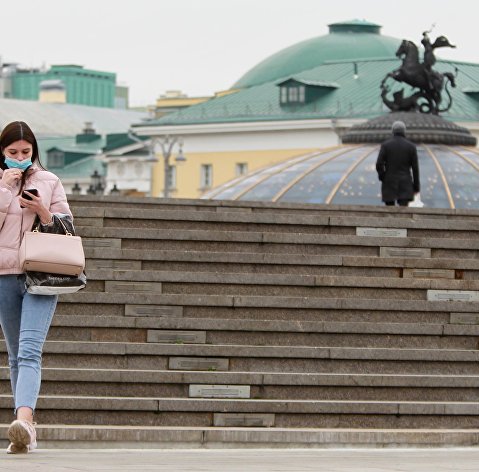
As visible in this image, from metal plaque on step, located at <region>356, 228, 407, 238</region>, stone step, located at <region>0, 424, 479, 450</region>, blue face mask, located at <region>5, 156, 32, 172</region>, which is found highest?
blue face mask, located at <region>5, 156, 32, 172</region>

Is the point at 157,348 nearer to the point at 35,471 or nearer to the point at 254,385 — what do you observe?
the point at 254,385

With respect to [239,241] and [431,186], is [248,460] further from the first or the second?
[431,186]

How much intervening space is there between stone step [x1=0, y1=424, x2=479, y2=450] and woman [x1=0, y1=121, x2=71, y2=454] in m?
1.09

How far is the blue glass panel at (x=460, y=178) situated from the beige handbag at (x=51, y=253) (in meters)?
28.8

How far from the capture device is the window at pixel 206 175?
98.9 meters

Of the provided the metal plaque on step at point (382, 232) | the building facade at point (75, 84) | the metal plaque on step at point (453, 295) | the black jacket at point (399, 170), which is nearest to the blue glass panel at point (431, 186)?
the black jacket at point (399, 170)

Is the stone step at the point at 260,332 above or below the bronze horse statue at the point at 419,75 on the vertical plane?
below

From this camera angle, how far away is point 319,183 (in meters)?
41.3

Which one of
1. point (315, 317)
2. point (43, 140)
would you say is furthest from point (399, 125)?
point (43, 140)

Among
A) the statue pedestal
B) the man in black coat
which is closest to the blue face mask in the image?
the man in black coat

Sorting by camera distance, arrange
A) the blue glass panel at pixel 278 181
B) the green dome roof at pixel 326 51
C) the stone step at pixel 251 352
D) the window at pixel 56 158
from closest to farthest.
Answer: the stone step at pixel 251 352 < the blue glass panel at pixel 278 181 < the green dome roof at pixel 326 51 < the window at pixel 56 158

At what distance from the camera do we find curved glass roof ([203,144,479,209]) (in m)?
40.5

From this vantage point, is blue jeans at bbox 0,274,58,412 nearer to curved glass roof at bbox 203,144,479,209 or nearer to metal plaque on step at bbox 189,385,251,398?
metal plaque on step at bbox 189,385,251,398

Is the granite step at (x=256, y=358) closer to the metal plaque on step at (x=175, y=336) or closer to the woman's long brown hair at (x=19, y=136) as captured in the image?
the metal plaque on step at (x=175, y=336)
